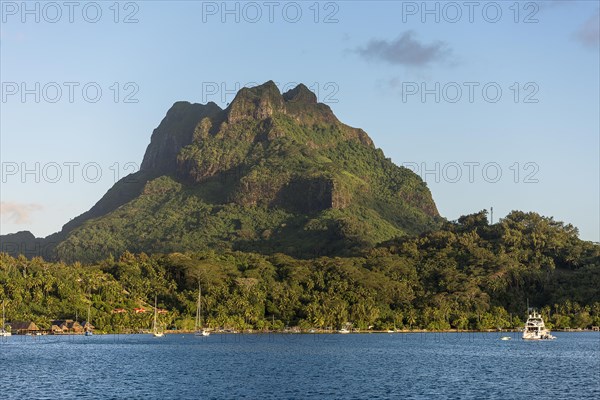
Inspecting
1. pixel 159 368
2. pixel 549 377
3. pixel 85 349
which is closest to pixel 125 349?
pixel 85 349

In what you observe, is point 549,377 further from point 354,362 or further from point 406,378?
point 354,362

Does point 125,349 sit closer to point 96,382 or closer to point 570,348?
point 96,382

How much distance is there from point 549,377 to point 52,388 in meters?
68.4

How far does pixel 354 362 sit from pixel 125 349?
5629cm

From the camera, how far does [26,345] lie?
7603 inches

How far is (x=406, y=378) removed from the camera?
401 ft

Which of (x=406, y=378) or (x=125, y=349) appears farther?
(x=125, y=349)

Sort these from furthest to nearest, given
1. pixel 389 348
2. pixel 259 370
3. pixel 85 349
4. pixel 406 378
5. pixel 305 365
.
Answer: pixel 389 348
pixel 85 349
pixel 305 365
pixel 259 370
pixel 406 378

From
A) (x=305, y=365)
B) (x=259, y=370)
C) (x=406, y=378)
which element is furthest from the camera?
(x=305, y=365)

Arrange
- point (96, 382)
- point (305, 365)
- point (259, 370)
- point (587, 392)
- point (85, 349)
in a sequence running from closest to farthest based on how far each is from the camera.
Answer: point (587, 392) → point (96, 382) → point (259, 370) → point (305, 365) → point (85, 349)

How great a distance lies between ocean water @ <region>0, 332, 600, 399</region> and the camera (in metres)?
104

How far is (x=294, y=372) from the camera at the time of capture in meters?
132


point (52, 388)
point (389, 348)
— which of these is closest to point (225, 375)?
point (52, 388)

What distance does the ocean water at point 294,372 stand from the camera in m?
104
